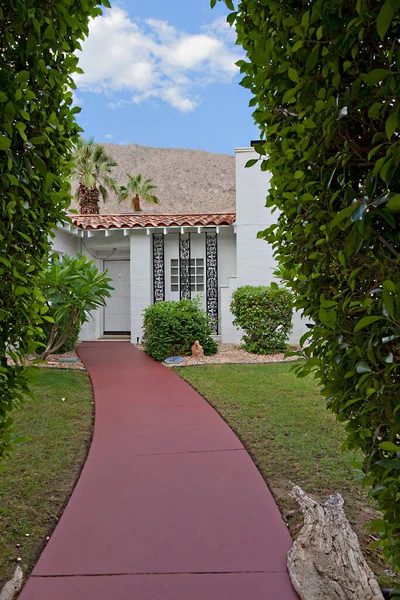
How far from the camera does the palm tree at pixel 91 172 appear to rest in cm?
1808

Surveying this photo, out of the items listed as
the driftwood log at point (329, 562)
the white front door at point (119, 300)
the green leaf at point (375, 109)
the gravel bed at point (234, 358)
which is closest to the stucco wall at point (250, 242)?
the gravel bed at point (234, 358)

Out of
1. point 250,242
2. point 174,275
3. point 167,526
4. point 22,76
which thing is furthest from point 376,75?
point 174,275

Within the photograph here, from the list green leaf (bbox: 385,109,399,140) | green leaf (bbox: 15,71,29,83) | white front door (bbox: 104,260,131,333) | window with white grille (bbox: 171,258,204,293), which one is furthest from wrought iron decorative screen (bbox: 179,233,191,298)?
green leaf (bbox: 385,109,399,140)

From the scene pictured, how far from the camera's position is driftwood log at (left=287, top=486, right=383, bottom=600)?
2.14 metres

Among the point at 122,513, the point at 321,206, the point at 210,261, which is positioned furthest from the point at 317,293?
the point at 210,261

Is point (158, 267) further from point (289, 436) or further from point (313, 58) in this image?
point (313, 58)

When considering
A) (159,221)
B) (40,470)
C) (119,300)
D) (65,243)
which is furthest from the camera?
(119,300)

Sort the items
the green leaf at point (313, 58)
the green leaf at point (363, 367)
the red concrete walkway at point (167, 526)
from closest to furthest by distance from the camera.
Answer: the green leaf at point (363, 367) → the green leaf at point (313, 58) → the red concrete walkway at point (167, 526)

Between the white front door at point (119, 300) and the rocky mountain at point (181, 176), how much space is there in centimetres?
3822

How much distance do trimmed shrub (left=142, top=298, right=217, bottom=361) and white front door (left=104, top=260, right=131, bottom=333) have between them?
12.9 feet

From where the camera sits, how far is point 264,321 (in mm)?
10047

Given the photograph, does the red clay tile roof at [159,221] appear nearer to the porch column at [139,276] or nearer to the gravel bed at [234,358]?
the porch column at [139,276]

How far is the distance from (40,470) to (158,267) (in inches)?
381

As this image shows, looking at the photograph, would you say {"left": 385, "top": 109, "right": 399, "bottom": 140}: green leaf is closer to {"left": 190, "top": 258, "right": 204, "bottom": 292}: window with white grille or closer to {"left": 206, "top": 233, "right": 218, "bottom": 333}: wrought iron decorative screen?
{"left": 206, "top": 233, "right": 218, "bottom": 333}: wrought iron decorative screen
